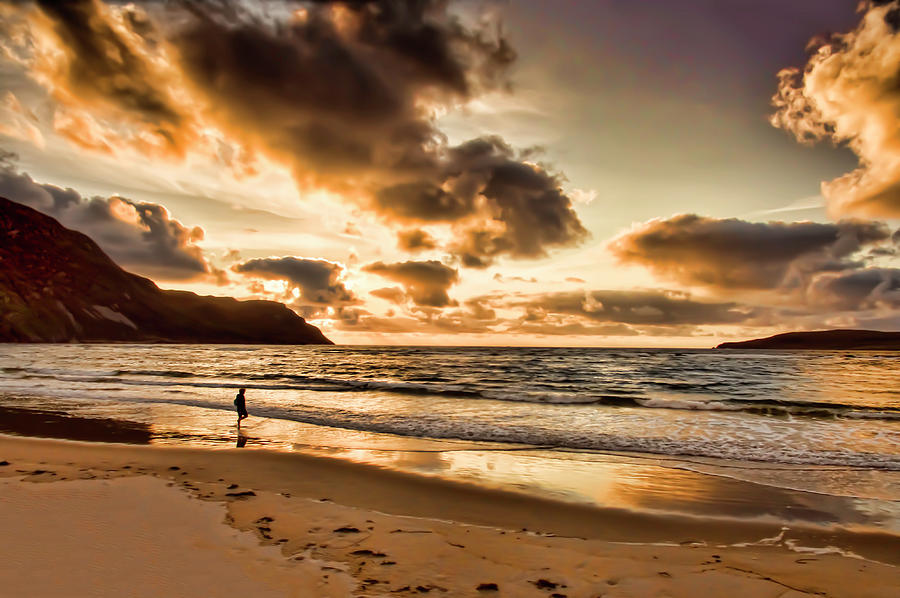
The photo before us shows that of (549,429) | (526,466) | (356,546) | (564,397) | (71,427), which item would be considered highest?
(356,546)

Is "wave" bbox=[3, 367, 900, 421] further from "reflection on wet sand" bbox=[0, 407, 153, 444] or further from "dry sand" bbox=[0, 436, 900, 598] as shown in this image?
"dry sand" bbox=[0, 436, 900, 598]

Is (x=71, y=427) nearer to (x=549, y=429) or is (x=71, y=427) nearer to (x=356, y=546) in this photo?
(x=356, y=546)

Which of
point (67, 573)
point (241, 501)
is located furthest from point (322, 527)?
point (67, 573)

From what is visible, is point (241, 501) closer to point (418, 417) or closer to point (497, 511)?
point (497, 511)

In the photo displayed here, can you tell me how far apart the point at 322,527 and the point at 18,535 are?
13.7 feet

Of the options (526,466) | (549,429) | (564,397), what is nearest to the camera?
(526,466)

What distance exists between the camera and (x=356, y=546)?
6.45 meters

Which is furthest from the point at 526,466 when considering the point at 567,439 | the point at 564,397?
the point at 564,397

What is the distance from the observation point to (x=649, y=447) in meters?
15.0

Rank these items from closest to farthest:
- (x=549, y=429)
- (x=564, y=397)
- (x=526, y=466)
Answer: (x=526, y=466) < (x=549, y=429) < (x=564, y=397)

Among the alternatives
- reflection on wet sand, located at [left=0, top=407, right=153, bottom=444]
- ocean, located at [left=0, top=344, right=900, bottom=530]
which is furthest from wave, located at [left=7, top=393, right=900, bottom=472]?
reflection on wet sand, located at [left=0, top=407, right=153, bottom=444]

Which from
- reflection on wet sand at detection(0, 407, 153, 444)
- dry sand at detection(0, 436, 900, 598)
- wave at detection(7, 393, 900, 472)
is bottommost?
reflection on wet sand at detection(0, 407, 153, 444)

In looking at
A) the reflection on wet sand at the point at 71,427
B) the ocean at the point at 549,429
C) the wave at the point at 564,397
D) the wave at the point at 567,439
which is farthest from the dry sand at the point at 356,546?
the wave at the point at 564,397

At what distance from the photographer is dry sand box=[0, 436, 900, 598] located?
5258 millimetres
